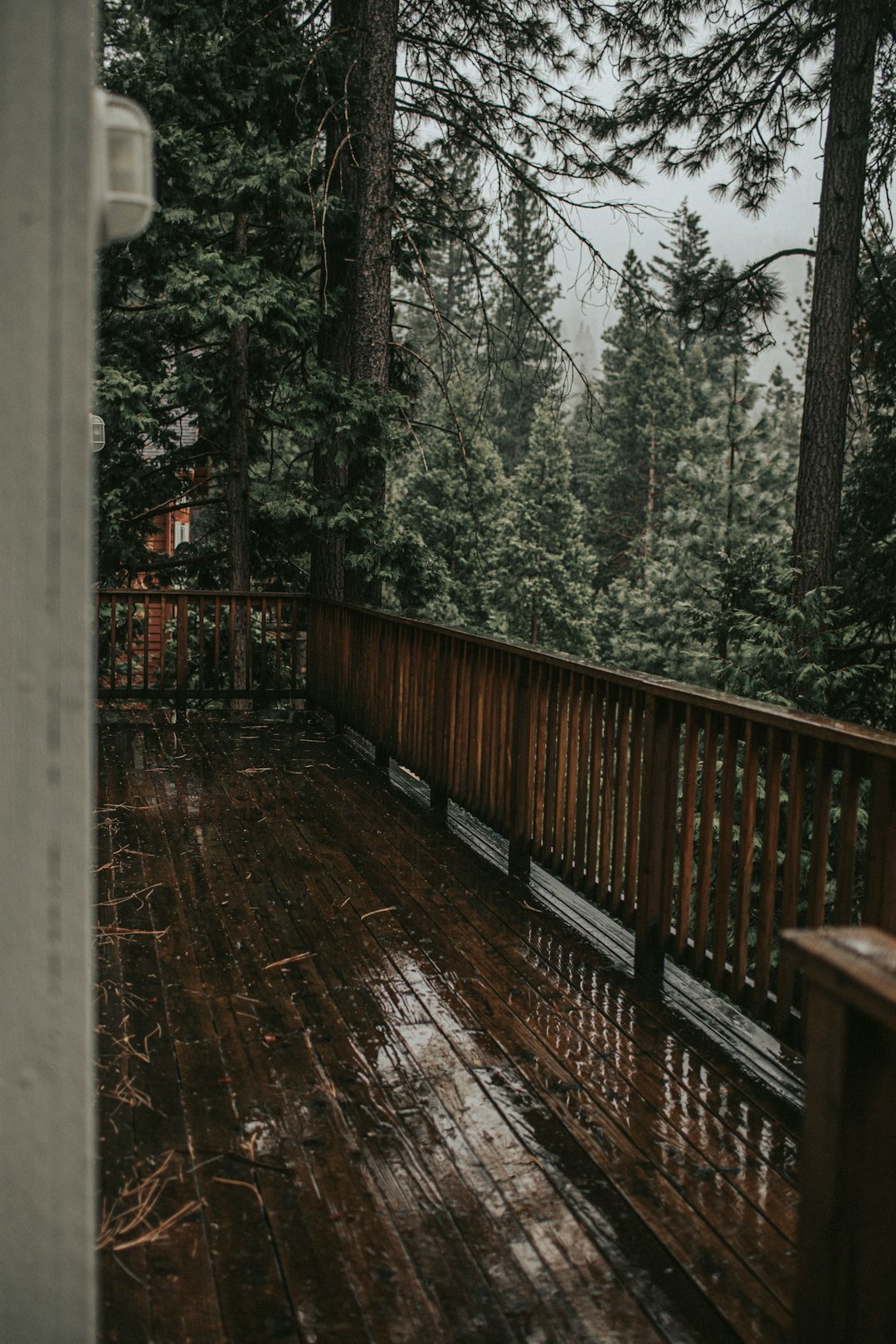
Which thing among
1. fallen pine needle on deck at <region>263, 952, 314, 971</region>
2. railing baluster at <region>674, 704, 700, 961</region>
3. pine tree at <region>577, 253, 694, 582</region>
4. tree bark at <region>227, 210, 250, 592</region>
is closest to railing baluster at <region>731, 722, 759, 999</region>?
railing baluster at <region>674, 704, 700, 961</region>

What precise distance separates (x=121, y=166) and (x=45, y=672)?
58 centimetres

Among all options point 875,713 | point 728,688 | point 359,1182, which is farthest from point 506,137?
point 359,1182

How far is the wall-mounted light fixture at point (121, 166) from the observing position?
A: 1246 millimetres

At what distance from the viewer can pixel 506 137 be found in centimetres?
1045

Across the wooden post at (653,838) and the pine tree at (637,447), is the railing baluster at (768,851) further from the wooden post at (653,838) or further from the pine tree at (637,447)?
the pine tree at (637,447)

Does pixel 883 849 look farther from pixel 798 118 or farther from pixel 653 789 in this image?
pixel 798 118

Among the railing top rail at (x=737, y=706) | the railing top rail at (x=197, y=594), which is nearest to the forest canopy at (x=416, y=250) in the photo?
the railing top rail at (x=197, y=594)

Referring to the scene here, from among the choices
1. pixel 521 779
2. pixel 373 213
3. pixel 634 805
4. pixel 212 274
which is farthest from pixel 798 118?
pixel 634 805

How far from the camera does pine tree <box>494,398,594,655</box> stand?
29.9 metres

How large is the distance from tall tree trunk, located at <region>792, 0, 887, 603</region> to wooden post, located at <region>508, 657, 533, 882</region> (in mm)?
5190

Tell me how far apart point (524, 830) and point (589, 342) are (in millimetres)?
130667

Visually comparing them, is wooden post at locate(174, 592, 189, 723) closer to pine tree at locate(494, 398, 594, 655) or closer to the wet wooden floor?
the wet wooden floor

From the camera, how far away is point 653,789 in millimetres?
3557

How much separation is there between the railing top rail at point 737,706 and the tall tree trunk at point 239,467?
15.8ft
